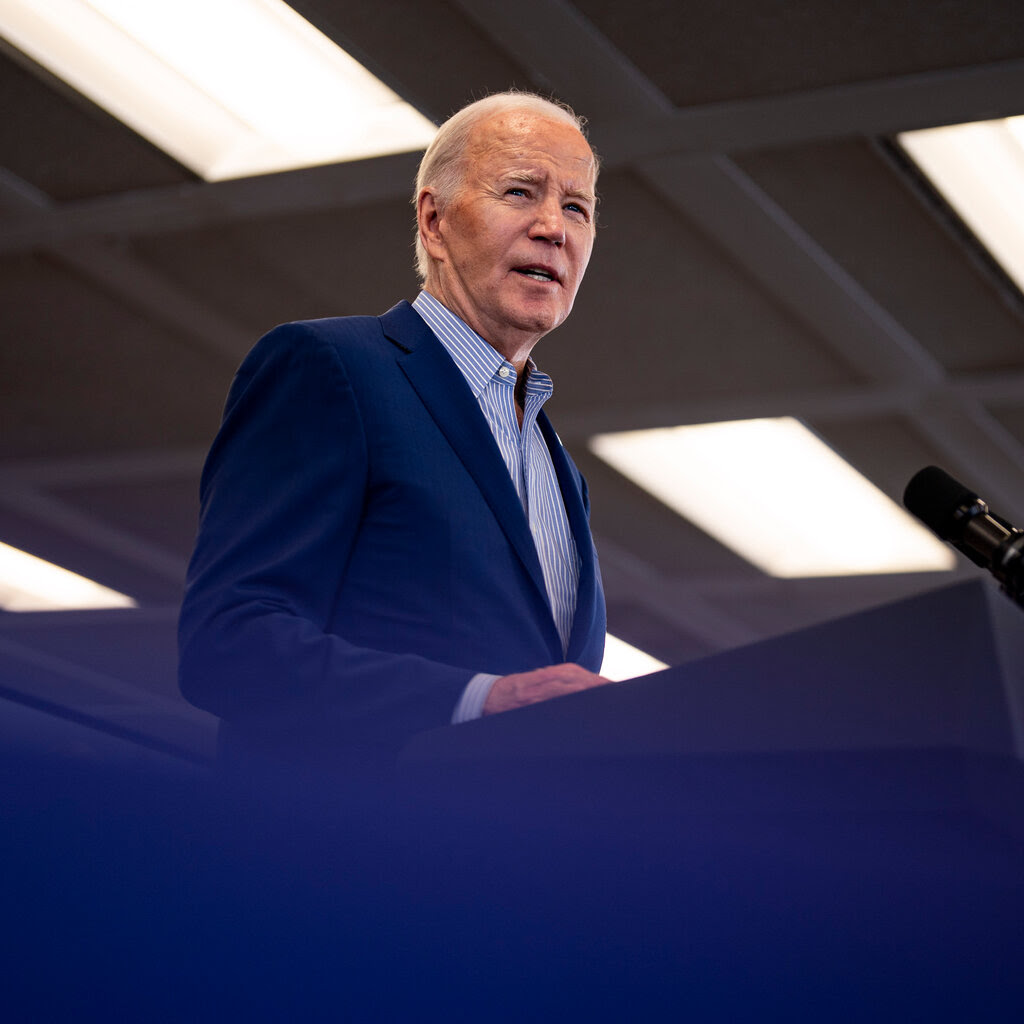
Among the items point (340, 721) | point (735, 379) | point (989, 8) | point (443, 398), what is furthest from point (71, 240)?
point (340, 721)

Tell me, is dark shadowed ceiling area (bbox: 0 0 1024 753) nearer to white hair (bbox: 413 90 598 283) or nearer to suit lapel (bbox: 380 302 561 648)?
white hair (bbox: 413 90 598 283)

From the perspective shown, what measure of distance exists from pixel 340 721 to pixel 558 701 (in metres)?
0.38

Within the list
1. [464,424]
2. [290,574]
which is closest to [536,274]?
[464,424]

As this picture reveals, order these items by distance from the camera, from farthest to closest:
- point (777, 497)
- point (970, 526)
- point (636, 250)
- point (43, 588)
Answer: point (43, 588) < point (777, 497) < point (636, 250) < point (970, 526)

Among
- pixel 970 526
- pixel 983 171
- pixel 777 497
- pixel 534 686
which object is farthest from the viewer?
pixel 777 497

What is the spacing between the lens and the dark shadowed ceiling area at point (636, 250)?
317cm

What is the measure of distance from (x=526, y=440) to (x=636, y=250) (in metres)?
2.79

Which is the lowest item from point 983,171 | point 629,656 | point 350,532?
point 350,532

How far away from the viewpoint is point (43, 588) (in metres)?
7.56

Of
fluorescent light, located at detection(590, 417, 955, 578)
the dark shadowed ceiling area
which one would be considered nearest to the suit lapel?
the dark shadowed ceiling area

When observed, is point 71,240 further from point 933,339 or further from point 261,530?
point 261,530

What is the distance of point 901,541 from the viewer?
6328 mm

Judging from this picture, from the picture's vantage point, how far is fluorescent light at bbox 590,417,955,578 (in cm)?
545

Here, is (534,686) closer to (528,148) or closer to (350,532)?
(350,532)
